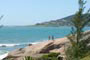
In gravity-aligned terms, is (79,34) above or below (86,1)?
below

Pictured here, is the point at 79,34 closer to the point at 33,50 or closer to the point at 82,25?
the point at 82,25

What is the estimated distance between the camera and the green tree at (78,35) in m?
16.9

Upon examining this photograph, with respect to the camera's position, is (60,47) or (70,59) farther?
(60,47)

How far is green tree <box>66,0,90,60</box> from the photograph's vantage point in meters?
16.9

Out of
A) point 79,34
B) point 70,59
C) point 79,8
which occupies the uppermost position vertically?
point 79,8

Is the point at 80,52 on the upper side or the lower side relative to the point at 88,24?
lower

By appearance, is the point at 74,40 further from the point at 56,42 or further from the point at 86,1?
the point at 56,42

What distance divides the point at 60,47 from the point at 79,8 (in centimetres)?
1543

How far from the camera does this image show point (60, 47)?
32.5 m

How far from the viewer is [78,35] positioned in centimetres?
1698

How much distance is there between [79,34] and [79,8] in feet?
4.80

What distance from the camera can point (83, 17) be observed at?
673 inches

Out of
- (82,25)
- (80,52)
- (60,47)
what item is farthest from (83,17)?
(60,47)

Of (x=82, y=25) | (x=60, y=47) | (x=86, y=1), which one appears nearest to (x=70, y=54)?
(x=82, y=25)
